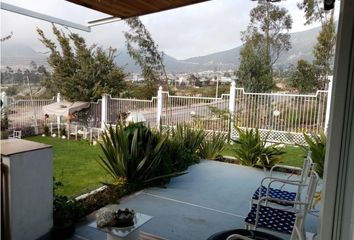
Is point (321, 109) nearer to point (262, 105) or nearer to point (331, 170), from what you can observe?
point (262, 105)

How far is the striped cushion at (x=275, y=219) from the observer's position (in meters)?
2.04

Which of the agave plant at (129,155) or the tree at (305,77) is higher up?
the tree at (305,77)

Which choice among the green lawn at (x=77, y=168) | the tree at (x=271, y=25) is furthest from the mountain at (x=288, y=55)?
the green lawn at (x=77, y=168)

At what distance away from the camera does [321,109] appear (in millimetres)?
7035

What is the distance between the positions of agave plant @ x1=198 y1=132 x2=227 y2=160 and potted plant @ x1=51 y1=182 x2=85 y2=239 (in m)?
3.31

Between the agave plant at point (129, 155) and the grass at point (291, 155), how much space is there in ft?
8.54

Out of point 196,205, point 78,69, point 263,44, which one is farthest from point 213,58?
point 196,205

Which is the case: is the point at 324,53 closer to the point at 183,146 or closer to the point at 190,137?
the point at 190,137

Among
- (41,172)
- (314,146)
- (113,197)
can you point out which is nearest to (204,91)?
(314,146)

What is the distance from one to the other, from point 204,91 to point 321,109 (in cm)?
676

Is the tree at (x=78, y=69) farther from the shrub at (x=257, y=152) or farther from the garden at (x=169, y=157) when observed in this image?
the shrub at (x=257, y=152)

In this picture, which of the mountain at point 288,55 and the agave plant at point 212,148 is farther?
the mountain at point 288,55

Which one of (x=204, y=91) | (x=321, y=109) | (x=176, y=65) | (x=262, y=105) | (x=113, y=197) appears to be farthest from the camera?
A: (x=176, y=65)

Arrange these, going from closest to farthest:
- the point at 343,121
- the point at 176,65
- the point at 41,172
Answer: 1. the point at 343,121
2. the point at 41,172
3. the point at 176,65
